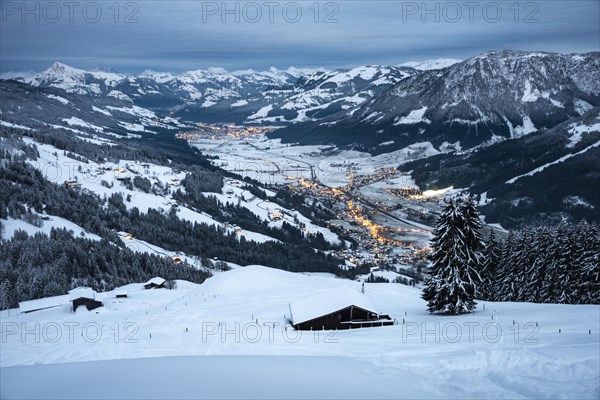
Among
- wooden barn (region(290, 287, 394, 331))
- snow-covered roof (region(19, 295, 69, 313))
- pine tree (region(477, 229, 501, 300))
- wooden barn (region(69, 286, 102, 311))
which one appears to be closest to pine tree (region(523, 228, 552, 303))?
pine tree (region(477, 229, 501, 300))

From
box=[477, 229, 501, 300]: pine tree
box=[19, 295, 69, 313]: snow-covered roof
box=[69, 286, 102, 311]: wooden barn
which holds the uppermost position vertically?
box=[477, 229, 501, 300]: pine tree

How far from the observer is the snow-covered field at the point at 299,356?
19.6 metres

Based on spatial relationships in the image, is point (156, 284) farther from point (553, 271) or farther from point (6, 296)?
point (553, 271)

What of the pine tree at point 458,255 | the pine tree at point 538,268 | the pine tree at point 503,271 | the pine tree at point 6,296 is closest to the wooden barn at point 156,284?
the pine tree at point 6,296

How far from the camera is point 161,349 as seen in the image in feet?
102

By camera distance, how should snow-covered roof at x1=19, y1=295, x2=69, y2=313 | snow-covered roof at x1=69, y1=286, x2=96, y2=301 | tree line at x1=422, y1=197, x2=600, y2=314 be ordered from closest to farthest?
tree line at x1=422, y1=197, x2=600, y2=314
snow-covered roof at x1=69, y1=286, x2=96, y2=301
snow-covered roof at x1=19, y1=295, x2=69, y2=313

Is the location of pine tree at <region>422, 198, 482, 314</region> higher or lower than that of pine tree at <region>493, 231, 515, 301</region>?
higher

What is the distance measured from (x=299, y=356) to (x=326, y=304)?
15.0 meters

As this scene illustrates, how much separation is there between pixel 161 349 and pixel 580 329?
29557 millimetres

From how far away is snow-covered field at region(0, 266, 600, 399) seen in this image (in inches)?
773

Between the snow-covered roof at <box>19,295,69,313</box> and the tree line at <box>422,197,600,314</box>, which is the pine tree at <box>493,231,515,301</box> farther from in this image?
the snow-covered roof at <box>19,295,69,313</box>

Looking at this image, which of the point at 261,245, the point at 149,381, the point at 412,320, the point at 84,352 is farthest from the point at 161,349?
the point at 261,245

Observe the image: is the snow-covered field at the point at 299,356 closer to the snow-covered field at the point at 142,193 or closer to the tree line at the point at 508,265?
the tree line at the point at 508,265

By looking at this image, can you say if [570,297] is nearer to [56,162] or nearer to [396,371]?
[396,371]
